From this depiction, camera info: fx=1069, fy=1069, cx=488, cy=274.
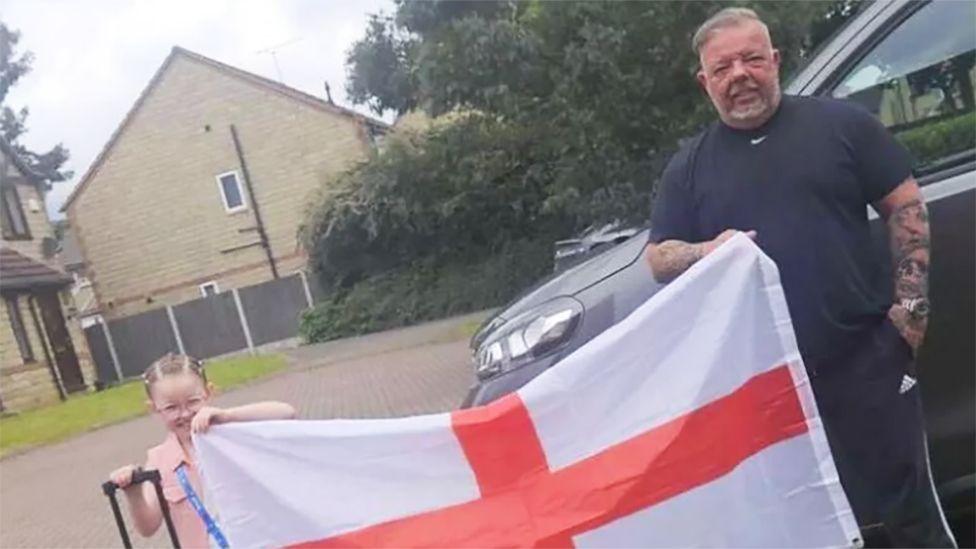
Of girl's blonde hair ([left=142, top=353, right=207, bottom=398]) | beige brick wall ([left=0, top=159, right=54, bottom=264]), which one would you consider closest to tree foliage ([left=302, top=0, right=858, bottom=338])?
beige brick wall ([left=0, top=159, right=54, bottom=264])

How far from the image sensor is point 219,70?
19.6 m

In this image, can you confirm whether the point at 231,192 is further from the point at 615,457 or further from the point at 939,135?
the point at 615,457

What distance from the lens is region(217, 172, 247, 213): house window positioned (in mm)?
18156

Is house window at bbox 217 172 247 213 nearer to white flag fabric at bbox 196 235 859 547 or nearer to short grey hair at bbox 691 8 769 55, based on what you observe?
white flag fabric at bbox 196 235 859 547

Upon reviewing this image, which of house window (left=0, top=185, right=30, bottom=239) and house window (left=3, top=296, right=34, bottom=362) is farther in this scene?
house window (left=0, top=185, right=30, bottom=239)

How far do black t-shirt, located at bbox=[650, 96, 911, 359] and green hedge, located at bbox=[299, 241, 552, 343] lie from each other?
14.3m

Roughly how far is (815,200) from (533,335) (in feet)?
2.99

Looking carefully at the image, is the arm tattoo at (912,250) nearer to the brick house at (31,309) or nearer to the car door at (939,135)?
the car door at (939,135)

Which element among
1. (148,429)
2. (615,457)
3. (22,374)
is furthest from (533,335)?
(22,374)

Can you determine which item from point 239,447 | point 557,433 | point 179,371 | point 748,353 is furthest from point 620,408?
point 179,371

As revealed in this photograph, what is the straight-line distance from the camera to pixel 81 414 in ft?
37.3

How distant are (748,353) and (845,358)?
0.74 feet

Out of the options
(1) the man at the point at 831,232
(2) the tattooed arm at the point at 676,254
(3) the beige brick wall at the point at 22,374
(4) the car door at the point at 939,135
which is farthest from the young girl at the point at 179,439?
(3) the beige brick wall at the point at 22,374

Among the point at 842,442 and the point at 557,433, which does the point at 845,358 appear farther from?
the point at 557,433
